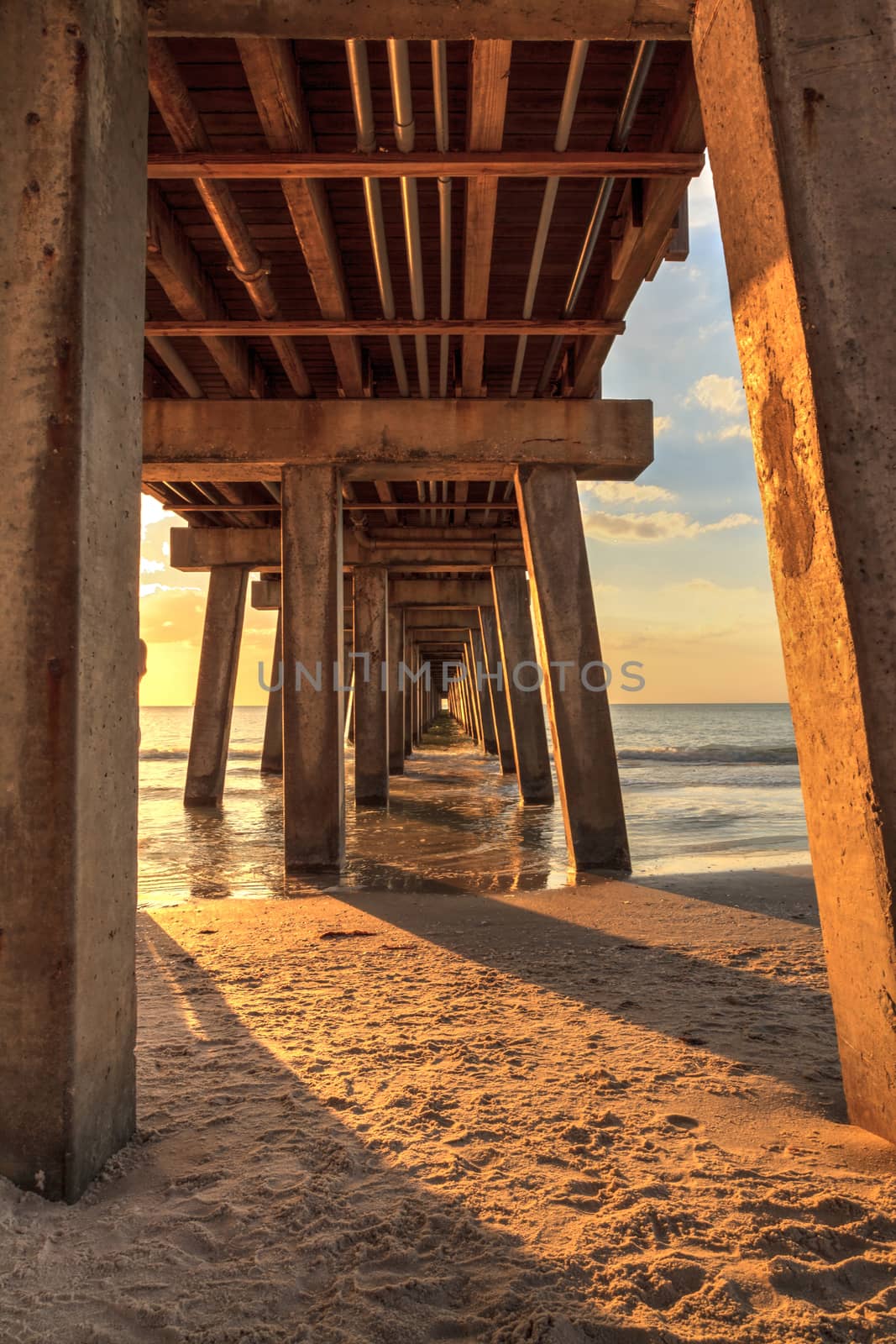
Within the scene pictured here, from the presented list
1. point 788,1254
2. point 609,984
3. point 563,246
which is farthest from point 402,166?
point 788,1254

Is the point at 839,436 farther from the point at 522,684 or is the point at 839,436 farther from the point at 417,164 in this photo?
the point at 522,684

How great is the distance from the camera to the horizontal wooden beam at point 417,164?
5.14 metres

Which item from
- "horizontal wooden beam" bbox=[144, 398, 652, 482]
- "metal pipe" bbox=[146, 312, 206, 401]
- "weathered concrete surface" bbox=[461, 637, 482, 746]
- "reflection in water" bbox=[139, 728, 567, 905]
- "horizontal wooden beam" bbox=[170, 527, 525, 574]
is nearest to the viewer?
"metal pipe" bbox=[146, 312, 206, 401]

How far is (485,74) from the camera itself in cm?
461

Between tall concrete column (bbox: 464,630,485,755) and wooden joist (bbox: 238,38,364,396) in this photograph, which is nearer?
wooden joist (bbox: 238,38,364,396)

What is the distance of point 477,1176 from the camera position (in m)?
2.47

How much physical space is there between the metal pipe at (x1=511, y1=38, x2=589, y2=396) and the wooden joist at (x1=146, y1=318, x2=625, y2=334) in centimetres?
20

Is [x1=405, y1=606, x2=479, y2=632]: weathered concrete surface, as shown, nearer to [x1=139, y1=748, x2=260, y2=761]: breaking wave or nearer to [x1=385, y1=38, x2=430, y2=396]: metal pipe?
[x1=139, y1=748, x2=260, y2=761]: breaking wave

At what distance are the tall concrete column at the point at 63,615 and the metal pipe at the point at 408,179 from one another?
174 centimetres

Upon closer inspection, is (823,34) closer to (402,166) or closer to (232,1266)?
(402,166)

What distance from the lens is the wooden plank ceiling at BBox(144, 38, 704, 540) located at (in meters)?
4.89

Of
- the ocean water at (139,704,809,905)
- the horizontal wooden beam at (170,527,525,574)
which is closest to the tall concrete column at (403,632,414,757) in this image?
the ocean water at (139,704,809,905)

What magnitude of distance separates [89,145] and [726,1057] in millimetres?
3868

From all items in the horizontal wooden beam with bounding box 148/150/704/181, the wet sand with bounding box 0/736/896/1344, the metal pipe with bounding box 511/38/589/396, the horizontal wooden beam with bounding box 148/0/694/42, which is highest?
the metal pipe with bounding box 511/38/589/396
